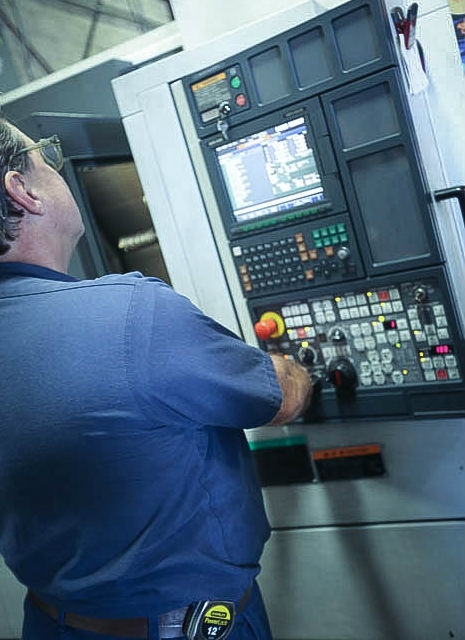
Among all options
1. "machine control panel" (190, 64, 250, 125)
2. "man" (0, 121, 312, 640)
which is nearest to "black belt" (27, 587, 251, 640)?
"man" (0, 121, 312, 640)

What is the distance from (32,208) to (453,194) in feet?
2.45

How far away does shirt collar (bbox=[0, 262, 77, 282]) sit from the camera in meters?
1.07

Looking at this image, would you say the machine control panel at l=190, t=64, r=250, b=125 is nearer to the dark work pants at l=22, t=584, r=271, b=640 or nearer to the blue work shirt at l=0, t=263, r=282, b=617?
the blue work shirt at l=0, t=263, r=282, b=617

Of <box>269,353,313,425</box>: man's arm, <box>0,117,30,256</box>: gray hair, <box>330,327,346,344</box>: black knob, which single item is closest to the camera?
<box>0,117,30,256</box>: gray hair

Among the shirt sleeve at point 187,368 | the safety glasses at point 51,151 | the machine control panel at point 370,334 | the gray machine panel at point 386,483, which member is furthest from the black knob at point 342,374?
the safety glasses at point 51,151

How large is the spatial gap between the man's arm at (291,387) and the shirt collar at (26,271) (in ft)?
1.42

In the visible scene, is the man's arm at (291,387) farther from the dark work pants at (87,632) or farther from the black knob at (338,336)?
the dark work pants at (87,632)

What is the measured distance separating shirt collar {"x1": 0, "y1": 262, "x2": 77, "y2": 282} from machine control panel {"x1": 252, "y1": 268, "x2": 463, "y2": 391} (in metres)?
0.45

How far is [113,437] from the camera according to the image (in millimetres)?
968

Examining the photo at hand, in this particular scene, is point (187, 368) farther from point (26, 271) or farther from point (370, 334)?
point (370, 334)

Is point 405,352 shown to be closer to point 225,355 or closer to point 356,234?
point 356,234

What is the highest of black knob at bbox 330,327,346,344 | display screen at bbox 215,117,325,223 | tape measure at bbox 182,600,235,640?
display screen at bbox 215,117,325,223

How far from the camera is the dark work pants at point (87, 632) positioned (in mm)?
1138

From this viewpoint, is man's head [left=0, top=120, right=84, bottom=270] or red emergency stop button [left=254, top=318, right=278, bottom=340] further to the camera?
red emergency stop button [left=254, top=318, right=278, bottom=340]
